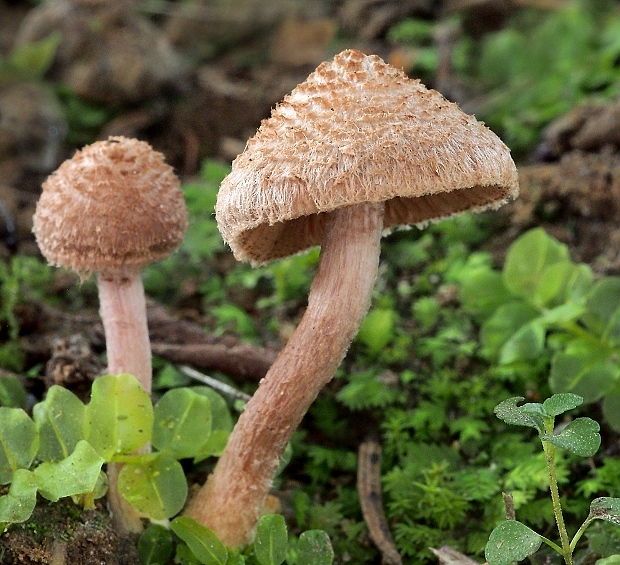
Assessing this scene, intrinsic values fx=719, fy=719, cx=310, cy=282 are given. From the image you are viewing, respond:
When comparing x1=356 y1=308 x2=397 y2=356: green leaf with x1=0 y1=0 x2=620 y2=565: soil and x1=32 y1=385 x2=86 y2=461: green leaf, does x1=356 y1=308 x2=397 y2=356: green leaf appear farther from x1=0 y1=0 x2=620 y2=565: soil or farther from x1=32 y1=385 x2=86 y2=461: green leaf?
x1=32 y1=385 x2=86 y2=461: green leaf

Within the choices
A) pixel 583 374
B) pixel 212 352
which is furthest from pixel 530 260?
pixel 212 352

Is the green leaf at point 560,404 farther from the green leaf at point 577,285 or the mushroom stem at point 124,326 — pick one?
the mushroom stem at point 124,326

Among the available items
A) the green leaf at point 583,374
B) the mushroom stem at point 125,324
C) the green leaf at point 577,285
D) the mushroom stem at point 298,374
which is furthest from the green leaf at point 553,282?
the mushroom stem at point 125,324

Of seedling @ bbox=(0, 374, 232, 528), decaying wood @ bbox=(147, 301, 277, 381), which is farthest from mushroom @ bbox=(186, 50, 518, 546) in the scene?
decaying wood @ bbox=(147, 301, 277, 381)

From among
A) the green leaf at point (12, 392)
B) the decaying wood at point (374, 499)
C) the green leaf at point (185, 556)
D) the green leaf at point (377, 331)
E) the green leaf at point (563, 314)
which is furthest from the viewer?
the green leaf at point (377, 331)

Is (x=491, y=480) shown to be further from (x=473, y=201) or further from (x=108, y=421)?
(x=108, y=421)

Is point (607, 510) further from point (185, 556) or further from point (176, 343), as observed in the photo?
point (176, 343)
